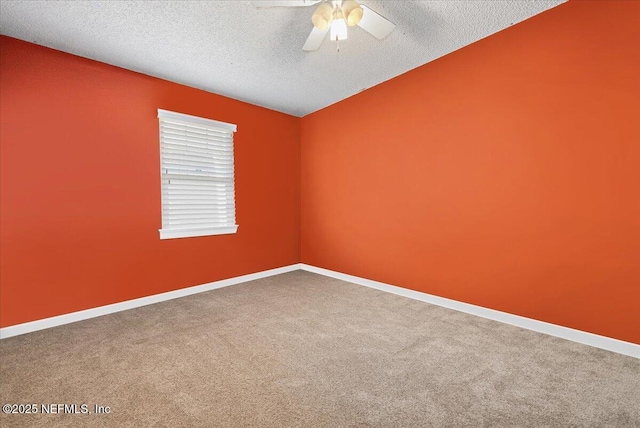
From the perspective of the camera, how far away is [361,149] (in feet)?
12.9

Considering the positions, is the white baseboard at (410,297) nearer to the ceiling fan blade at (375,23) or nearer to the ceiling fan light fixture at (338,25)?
the ceiling fan blade at (375,23)

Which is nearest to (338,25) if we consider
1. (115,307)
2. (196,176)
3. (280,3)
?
(280,3)

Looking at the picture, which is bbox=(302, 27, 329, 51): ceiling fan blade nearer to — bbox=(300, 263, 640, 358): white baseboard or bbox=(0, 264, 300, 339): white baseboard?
bbox=(300, 263, 640, 358): white baseboard

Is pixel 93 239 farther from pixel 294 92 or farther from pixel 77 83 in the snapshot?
pixel 294 92

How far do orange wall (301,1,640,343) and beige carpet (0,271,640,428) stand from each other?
0.44 metres

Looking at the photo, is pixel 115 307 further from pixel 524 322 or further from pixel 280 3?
pixel 524 322

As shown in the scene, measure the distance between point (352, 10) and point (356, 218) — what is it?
2.60 meters

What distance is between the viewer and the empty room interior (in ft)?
5.69

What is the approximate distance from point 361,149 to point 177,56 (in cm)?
238

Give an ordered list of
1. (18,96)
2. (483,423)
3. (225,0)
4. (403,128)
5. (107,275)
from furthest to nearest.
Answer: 1. (403,128)
2. (107,275)
3. (18,96)
4. (225,0)
5. (483,423)

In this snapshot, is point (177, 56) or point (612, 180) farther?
point (177, 56)

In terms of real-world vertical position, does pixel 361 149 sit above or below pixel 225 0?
below

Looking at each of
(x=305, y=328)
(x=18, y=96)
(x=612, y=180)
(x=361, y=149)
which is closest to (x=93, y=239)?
(x=18, y=96)

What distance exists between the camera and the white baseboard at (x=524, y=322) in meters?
2.11
